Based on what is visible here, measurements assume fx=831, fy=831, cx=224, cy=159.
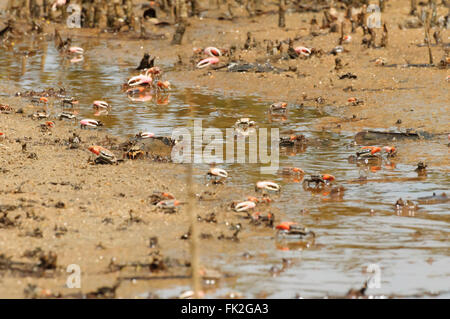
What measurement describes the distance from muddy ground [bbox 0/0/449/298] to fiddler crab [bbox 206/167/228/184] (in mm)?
211

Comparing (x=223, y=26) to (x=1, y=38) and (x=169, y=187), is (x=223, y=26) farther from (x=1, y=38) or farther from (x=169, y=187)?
(x=169, y=187)

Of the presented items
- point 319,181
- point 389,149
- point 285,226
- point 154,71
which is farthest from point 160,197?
point 154,71

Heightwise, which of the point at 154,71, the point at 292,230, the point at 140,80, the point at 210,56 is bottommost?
the point at 292,230

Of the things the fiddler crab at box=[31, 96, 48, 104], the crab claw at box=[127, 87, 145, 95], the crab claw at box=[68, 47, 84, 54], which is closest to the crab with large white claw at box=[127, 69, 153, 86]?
the crab claw at box=[127, 87, 145, 95]

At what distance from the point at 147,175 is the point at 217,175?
88 centimetres


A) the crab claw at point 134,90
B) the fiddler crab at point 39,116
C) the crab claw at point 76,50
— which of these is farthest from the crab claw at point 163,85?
the crab claw at point 76,50

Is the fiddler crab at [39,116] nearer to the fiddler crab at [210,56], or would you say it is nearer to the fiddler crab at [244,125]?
the fiddler crab at [244,125]

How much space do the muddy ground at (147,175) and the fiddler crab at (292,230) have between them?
0.58ft

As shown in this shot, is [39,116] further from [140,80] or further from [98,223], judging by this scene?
[98,223]

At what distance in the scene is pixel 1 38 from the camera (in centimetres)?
2280

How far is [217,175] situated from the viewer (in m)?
10.2

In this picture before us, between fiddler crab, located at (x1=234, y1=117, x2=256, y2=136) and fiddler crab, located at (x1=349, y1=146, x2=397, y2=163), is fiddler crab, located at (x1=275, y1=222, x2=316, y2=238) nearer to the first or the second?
fiddler crab, located at (x1=349, y1=146, x2=397, y2=163)

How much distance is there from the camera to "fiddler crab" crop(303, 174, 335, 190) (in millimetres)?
9844

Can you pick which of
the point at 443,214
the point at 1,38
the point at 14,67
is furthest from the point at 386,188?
the point at 1,38
